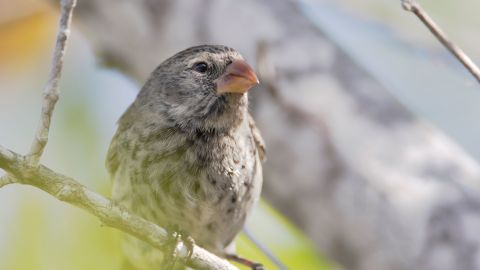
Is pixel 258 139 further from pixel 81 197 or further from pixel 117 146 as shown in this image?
pixel 81 197

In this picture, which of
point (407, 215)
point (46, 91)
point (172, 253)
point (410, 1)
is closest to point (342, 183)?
point (407, 215)

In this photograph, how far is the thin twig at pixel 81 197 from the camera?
10.7 feet

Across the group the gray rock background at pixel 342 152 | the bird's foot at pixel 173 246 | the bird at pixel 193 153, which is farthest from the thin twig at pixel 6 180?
the gray rock background at pixel 342 152

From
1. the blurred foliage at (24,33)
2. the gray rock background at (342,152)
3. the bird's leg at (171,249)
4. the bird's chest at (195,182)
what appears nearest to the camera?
the bird's leg at (171,249)

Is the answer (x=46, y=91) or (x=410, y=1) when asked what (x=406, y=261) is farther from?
(x=46, y=91)

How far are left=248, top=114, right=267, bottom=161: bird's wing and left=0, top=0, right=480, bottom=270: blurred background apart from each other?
18 cm

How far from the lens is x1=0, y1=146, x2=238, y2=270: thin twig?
3.27 m

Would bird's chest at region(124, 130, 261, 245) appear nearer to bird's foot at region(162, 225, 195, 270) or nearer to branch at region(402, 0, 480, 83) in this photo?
bird's foot at region(162, 225, 195, 270)

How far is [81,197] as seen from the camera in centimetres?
341

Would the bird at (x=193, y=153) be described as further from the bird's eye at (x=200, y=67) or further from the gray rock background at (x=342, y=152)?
the gray rock background at (x=342, y=152)

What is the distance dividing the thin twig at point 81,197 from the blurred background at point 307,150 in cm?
90

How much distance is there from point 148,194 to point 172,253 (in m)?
0.55

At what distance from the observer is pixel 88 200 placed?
343cm

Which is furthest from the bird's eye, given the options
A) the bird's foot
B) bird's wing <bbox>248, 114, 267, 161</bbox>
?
the bird's foot
